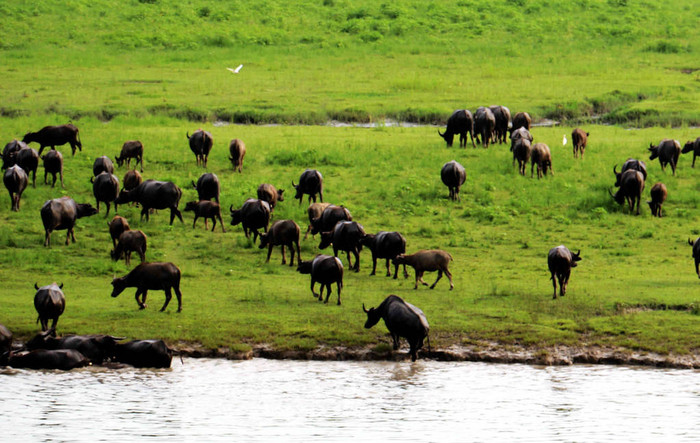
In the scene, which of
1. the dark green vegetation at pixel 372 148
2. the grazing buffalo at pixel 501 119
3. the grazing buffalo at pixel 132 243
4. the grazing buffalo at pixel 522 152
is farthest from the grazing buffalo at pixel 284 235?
the grazing buffalo at pixel 501 119

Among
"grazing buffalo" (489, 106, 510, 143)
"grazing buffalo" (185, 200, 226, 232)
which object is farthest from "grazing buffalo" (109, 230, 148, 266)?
"grazing buffalo" (489, 106, 510, 143)

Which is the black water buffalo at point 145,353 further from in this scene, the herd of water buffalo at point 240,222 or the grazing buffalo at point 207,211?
the grazing buffalo at point 207,211

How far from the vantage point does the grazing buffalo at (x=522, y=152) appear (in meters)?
28.6

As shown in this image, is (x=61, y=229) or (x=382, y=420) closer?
(x=382, y=420)

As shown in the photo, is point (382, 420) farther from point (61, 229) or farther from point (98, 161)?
point (98, 161)

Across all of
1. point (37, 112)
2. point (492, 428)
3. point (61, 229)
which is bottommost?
point (492, 428)

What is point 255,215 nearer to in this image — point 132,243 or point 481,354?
point 132,243

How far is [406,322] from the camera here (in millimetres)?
15445

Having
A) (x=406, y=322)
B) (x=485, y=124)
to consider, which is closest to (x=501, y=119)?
(x=485, y=124)

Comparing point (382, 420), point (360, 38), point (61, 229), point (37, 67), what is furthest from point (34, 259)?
point (360, 38)

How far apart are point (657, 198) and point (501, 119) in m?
8.40

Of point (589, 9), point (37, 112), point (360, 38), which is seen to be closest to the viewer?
point (37, 112)

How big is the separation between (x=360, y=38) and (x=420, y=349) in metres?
42.5

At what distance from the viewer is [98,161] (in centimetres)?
2692
